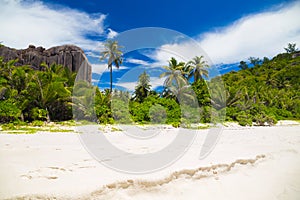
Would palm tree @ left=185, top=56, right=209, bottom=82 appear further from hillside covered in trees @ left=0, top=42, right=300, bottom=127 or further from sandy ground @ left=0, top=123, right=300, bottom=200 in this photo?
sandy ground @ left=0, top=123, right=300, bottom=200

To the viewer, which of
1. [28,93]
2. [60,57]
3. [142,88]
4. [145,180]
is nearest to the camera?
[145,180]

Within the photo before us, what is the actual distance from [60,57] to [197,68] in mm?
15348

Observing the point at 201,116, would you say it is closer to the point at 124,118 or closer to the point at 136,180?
the point at 124,118

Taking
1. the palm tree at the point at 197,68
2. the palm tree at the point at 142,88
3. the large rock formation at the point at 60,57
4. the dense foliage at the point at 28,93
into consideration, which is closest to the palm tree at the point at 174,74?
the palm tree at the point at 197,68

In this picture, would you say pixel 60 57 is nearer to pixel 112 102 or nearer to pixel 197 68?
pixel 112 102

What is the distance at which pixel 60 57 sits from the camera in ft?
69.3

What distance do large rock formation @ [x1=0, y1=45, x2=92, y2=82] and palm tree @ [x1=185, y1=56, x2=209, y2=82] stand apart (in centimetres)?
1192

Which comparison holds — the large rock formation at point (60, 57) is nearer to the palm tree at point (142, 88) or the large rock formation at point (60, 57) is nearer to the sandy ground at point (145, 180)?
the palm tree at point (142, 88)

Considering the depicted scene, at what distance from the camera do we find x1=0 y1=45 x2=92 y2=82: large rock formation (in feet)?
66.5

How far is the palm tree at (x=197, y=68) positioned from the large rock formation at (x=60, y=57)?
39.1 ft

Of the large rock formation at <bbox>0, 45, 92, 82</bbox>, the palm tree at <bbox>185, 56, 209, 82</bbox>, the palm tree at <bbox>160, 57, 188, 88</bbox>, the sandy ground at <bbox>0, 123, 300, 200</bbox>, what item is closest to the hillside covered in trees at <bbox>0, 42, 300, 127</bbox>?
the palm tree at <bbox>160, 57, 188, 88</bbox>

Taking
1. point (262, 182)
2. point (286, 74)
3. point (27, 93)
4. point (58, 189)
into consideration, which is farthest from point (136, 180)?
point (286, 74)

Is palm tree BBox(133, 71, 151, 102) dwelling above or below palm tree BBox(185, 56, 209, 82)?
below

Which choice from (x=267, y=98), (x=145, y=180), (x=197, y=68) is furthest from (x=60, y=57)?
(x=267, y=98)
